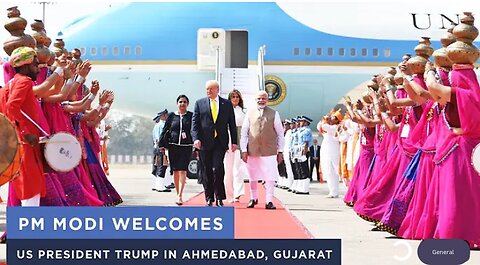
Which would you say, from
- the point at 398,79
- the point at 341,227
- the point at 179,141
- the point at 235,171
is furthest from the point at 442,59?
the point at 179,141

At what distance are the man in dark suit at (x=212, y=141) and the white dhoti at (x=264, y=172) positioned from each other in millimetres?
→ 452

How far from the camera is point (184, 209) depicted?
13.4 feet

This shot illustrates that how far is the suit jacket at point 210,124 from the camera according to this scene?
32.9ft

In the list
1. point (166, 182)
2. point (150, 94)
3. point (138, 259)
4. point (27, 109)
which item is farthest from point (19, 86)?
point (150, 94)

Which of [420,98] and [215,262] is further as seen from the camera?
[420,98]

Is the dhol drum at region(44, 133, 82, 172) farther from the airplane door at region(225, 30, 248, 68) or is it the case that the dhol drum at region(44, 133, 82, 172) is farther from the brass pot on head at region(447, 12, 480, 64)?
the airplane door at region(225, 30, 248, 68)

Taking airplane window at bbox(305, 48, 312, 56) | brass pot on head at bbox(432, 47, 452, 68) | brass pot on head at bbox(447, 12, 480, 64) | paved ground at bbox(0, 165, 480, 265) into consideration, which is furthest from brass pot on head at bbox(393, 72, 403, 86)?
airplane window at bbox(305, 48, 312, 56)

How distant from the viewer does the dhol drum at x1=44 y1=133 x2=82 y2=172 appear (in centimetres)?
624

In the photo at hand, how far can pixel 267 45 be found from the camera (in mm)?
24156

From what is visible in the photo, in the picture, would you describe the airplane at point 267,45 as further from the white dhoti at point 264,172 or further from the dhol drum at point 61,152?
the dhol drum at point 61,152

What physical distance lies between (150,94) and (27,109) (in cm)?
1846

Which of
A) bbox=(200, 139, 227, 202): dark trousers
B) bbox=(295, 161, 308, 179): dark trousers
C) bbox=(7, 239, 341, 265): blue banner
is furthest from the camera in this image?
bbox=(295, 161, 308, 179): dark trousers

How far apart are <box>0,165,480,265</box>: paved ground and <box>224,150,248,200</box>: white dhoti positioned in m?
0.58

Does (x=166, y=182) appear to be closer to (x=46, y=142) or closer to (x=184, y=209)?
(x=46, y=142)
